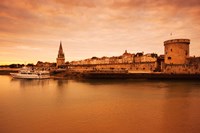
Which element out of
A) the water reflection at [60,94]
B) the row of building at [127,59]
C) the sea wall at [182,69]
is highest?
the row of building at [127,59]

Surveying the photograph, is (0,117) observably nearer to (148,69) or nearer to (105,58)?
(148,69)

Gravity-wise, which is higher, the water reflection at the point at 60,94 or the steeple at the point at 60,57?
the steeple at the point at 60,57

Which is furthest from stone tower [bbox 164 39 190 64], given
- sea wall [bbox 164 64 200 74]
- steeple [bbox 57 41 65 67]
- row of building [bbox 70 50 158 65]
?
steeple [bbox 57 41 65 67]

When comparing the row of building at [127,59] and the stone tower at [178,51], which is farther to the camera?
the row of building at [127,59]

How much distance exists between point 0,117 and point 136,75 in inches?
1264

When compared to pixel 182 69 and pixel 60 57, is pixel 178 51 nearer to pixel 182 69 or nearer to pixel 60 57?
pixel 182 69

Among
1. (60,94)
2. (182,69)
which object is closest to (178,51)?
(182,69)

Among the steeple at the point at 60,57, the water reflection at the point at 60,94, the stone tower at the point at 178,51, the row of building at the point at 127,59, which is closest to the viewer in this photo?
the water reflection at the point at 60,94

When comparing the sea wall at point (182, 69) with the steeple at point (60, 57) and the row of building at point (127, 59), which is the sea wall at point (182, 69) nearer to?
the row of building at point (127, 59)

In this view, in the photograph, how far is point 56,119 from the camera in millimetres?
11797

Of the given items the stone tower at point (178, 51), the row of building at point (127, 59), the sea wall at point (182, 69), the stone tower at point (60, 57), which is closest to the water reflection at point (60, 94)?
the sea wall at point (182, 69)

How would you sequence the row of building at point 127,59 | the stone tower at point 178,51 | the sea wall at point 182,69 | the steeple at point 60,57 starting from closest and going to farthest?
1. the sea wall at point 182,69
2. the stone tower at point 178,51
3. the row of building at point 127,59
4. the steeple at point 60,57

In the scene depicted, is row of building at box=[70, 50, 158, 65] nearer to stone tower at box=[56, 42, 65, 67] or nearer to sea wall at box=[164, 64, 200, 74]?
sea wall at box=[164, 64, 200, 74]

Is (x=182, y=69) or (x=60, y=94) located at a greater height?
(x=182, y=69)
